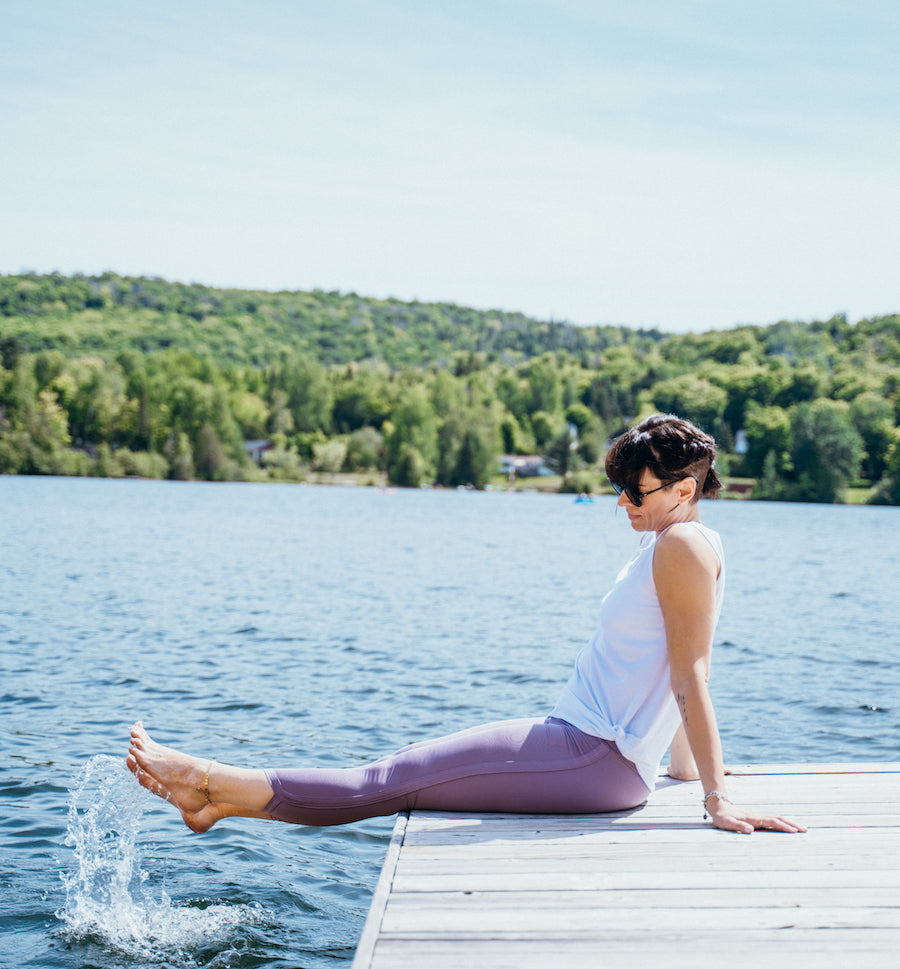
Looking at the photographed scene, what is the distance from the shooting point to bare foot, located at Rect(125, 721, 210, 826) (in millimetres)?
4293

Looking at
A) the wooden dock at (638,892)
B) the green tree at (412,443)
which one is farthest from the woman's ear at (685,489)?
the green tree at (412,443)

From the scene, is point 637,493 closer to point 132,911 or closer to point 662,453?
point 662,453

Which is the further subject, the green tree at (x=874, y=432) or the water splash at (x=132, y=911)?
the green tree at (x=874, y=432)

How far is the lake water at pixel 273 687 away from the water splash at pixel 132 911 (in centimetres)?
2

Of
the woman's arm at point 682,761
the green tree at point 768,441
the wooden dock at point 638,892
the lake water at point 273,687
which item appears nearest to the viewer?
the wooden dock at point 638,892

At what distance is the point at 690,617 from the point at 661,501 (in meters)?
0.50

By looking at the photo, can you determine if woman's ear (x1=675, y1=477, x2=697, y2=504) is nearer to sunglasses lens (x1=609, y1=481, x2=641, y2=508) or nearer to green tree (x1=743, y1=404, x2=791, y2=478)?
sunglasses lens (x1=609, y1=481, x2=641, y2=508)

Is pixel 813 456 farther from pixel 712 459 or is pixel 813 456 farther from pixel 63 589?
pixel 712 459

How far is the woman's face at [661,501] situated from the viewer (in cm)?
425

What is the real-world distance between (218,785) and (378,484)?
402ft

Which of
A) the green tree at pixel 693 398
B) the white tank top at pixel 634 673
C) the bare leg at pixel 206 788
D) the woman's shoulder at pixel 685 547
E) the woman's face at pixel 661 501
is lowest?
the bare leg at pixel 206 788

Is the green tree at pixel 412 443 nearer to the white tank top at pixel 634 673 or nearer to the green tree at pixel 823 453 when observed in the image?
the green tree at pixel 823 453

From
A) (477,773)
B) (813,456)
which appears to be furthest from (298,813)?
(813,456)

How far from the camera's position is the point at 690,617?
159 inches
